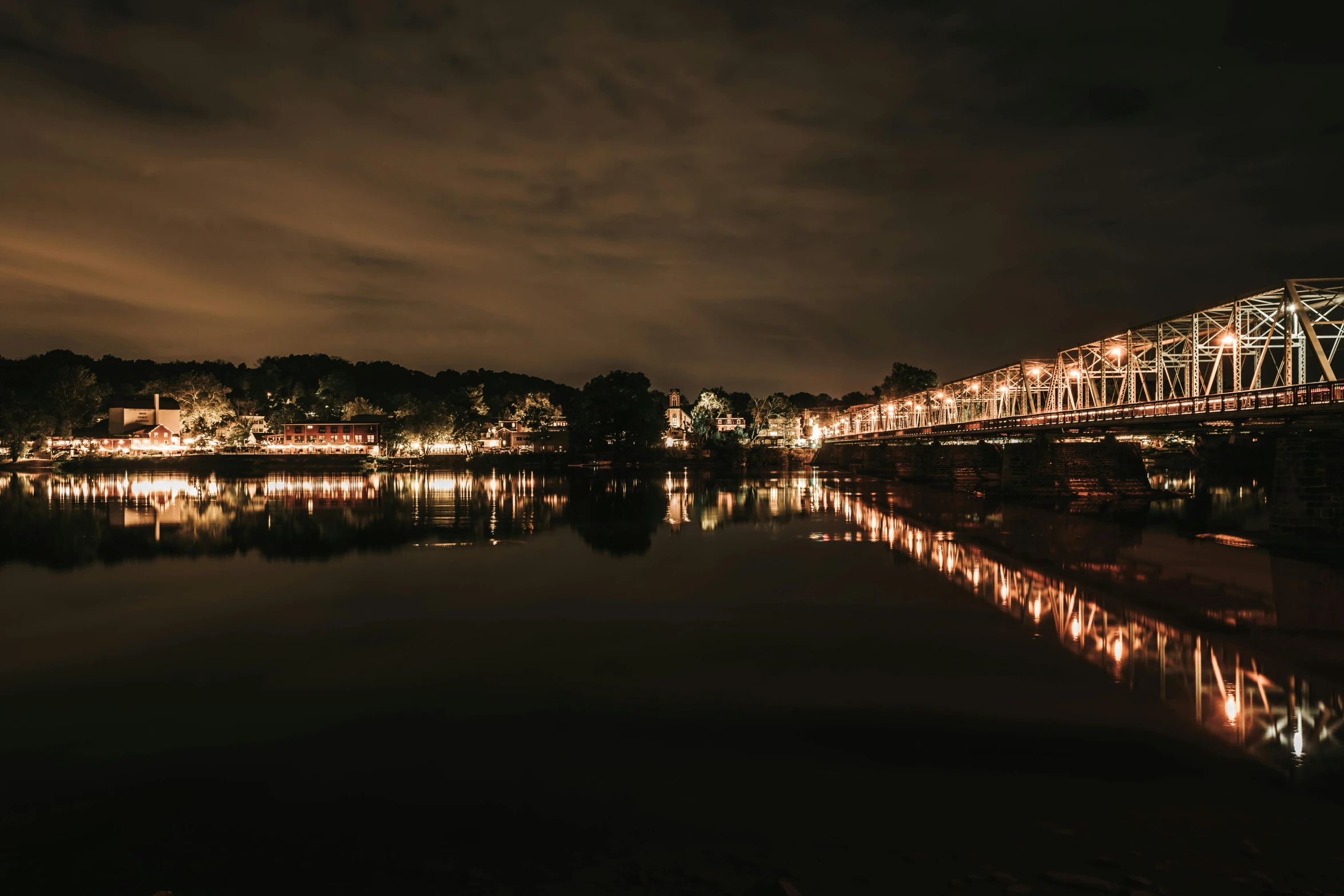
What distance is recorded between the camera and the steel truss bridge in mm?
37875

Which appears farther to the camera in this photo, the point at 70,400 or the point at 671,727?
the point at 70,400

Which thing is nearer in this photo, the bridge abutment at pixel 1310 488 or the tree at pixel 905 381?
the bridge abutment at pixel 1310 488

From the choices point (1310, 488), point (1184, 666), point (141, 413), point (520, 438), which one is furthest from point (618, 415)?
point (1184, 666)

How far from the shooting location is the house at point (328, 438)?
164750 mm

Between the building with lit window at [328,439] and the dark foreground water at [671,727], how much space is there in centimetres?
14170

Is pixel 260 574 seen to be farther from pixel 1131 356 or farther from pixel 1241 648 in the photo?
pixel 1131 356

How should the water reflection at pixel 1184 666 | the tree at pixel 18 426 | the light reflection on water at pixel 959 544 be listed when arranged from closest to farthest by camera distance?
the water reflection at pixel 1184 666 → the light reflection on water at pixel 959 544 → the tree at pixel 18 426

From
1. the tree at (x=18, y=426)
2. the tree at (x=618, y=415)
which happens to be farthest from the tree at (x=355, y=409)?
the tree at (x=618, y=415)

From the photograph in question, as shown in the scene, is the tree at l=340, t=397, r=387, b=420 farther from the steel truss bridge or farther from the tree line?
the steel truss bridge

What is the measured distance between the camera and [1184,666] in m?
15.4

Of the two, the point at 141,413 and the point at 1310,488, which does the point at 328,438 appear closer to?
the point at 141,413

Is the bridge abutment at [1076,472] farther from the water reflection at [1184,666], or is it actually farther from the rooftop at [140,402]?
the rooftop at [140,402]

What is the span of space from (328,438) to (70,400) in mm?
44397

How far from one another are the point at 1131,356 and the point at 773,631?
59.4m
